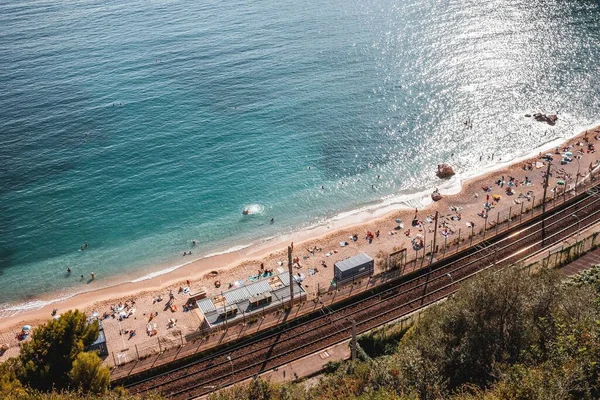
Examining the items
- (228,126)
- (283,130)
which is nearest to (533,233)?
(283,130)

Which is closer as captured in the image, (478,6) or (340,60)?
(340,60)

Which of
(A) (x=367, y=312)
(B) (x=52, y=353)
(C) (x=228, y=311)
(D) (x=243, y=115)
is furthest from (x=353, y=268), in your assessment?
(D) (x=243, y=115)

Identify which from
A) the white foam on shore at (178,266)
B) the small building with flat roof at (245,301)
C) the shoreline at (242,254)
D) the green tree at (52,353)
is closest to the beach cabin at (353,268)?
the small building with flat roof at (245,301)

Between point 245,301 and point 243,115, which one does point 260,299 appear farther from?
point 243,115

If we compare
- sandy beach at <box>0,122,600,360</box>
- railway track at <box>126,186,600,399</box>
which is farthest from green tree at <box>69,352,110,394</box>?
sandy beach at <box>0,122,600,360</box>

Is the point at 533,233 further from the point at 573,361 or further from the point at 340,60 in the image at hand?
the point at 340,60

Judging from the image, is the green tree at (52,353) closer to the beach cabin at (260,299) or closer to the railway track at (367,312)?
the railway track at (367,312)
